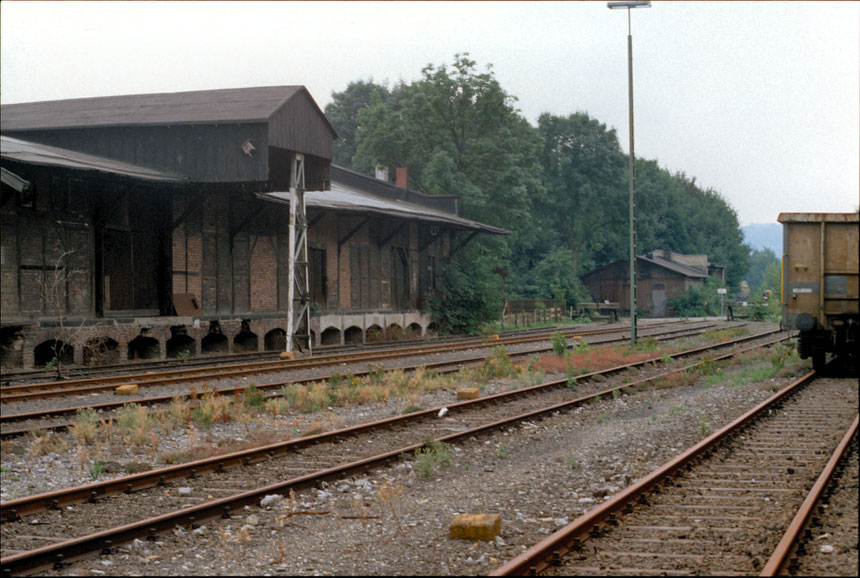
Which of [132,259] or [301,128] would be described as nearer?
[132,259]

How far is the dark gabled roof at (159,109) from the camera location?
24.6 meters

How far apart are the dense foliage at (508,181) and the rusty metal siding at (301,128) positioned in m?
13.2

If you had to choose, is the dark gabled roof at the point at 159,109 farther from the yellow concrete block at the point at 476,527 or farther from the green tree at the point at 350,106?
the green tree at the point at 350,106

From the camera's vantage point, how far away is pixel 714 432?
11.1 metres

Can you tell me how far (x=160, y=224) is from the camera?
24922 millimetres

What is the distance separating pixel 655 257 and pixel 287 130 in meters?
62.4

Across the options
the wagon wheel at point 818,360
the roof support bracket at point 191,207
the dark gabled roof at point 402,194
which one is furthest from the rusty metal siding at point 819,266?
the dark gabled roof at point 402,194

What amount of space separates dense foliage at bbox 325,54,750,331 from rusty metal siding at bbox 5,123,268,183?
53.1 feet

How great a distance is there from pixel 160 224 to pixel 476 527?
2040 cm

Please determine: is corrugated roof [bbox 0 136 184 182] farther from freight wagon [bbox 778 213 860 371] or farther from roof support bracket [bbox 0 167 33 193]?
freight wagon [bbox 778 213 860 371]

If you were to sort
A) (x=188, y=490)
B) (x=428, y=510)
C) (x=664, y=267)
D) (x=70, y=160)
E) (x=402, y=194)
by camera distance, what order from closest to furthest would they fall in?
1. (x=428, y=510)
2. (x=188, y=490)
3. (x=70, y=160)
4. (x=402, y=194)
5. (x=664, y=267)

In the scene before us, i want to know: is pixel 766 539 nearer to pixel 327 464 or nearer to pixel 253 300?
pixel 327 464

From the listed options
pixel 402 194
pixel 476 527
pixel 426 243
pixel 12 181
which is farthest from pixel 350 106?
pixel 476 527

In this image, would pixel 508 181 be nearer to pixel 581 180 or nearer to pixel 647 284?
pixel 581 180
